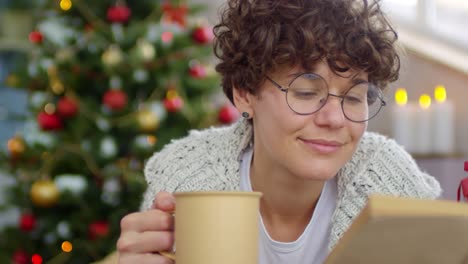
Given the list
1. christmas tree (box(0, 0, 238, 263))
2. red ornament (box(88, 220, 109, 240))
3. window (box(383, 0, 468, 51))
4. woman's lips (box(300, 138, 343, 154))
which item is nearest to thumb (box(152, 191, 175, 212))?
woman's lips (box(300, 138, 343, 154))

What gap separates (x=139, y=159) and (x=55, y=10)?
81cm

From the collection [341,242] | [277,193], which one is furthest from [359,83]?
[341,242]

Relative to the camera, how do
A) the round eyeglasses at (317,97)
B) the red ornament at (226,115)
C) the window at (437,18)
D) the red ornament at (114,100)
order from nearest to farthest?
1. the round eyeglasses at (317,97)
2. the red ornament at (114,100)
3. the red ornament at (226,115)
4. the window at (437,18)

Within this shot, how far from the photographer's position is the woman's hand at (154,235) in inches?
32.1

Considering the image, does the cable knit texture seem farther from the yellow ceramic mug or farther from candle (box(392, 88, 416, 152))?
candle (box(392, 88, 416, 152))

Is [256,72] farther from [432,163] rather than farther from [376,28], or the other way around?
[432,163]

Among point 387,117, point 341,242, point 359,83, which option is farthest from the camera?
point 387,117

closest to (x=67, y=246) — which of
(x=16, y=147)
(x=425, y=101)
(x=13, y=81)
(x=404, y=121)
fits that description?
(x=16, y=147)

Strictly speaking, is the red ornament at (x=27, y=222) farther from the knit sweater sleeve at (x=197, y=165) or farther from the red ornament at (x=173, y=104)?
the knit sweater sleeve at (x=197, y=165)

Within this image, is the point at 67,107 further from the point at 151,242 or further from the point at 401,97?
the point at 151,242

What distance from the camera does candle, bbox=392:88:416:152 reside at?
2988 mm

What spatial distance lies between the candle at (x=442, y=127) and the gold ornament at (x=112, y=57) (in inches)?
55.3

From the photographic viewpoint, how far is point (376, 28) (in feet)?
4.00

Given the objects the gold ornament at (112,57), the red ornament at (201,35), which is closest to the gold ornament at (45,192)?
the gold ornament at (112,57)
